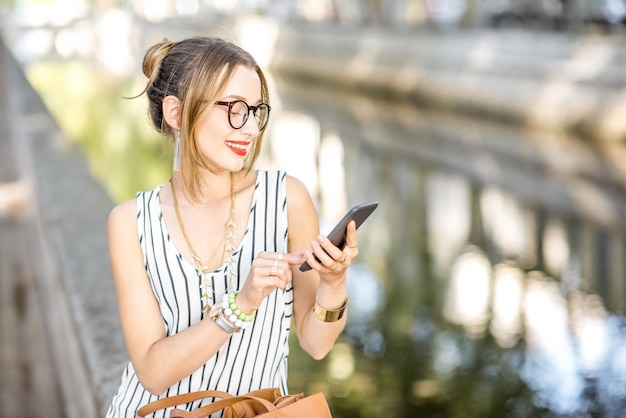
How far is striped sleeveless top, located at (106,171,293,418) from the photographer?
2.18m

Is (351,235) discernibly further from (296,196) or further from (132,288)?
(132,288)

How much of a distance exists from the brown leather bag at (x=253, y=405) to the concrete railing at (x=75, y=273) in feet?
3.29

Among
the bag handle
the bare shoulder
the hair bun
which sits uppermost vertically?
the hair bun

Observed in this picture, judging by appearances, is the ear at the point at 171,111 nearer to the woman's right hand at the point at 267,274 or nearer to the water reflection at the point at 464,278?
the water reflection at the point at 464,278

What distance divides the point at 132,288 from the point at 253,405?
1.27 feet

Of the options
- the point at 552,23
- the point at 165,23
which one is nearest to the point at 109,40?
the point at 165,23

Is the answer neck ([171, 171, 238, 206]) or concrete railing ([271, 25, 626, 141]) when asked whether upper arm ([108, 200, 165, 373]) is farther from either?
concrete railing ([271, 25, 626, 141])

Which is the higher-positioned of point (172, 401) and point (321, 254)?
point (321, 254)

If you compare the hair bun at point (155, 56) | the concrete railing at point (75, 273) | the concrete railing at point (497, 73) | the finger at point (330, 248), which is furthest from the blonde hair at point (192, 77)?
the concrete railing at point (497, 73)

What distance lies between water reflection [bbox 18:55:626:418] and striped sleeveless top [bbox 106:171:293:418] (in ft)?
0.80

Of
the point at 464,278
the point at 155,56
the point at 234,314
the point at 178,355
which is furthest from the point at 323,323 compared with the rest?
the point at 464,278

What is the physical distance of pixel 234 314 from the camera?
2062mm

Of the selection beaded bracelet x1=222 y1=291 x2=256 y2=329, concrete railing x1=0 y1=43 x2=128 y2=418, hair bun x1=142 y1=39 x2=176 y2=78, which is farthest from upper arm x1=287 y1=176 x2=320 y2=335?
concrete railing x1=0 y1=43 x2=128 y2=418

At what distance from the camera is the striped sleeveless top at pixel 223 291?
2.18m
